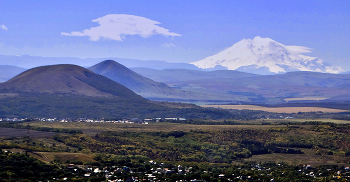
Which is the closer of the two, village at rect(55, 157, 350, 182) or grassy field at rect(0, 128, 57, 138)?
village at rect(55, 157, 350, 182)

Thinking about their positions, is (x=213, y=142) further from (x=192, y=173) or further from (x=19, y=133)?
(x=19, y=133)

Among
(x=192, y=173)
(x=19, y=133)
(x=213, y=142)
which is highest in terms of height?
(x=19, y=133)

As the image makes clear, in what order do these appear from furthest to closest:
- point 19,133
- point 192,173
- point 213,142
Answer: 1. point 19,133
2. point 213,142
3. point 192,173

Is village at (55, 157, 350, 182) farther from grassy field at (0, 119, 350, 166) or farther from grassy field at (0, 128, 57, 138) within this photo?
grassy field at (0, 128, 57, 138)

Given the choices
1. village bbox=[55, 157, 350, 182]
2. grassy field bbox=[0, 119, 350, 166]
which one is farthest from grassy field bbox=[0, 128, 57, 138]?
village bbox=[55, 157, 350, 182]

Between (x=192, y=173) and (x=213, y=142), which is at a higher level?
(x=213, y=142)

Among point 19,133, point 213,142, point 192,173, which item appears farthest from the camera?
point 19,133

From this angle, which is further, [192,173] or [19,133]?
[19,133]

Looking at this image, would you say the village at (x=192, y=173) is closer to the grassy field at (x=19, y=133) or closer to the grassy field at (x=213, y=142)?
the grassy field at (x=213, y=142)

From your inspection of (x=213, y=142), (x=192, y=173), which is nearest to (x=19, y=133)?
(x=213, y=142)

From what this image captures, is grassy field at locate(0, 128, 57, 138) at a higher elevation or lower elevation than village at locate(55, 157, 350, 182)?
higher

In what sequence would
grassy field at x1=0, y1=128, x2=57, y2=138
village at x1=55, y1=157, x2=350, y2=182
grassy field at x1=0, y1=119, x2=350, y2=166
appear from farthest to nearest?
1. grassy field at x1=0, y1=128, x2=57, y2=138
2. grassy field at x1=0, y1=119, x2=350, y2=166
3. village at x1=55, y1=157, x2=350, y2=182

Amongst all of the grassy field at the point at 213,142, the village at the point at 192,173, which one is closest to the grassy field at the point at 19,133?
the grassy field at the point at 213,142
